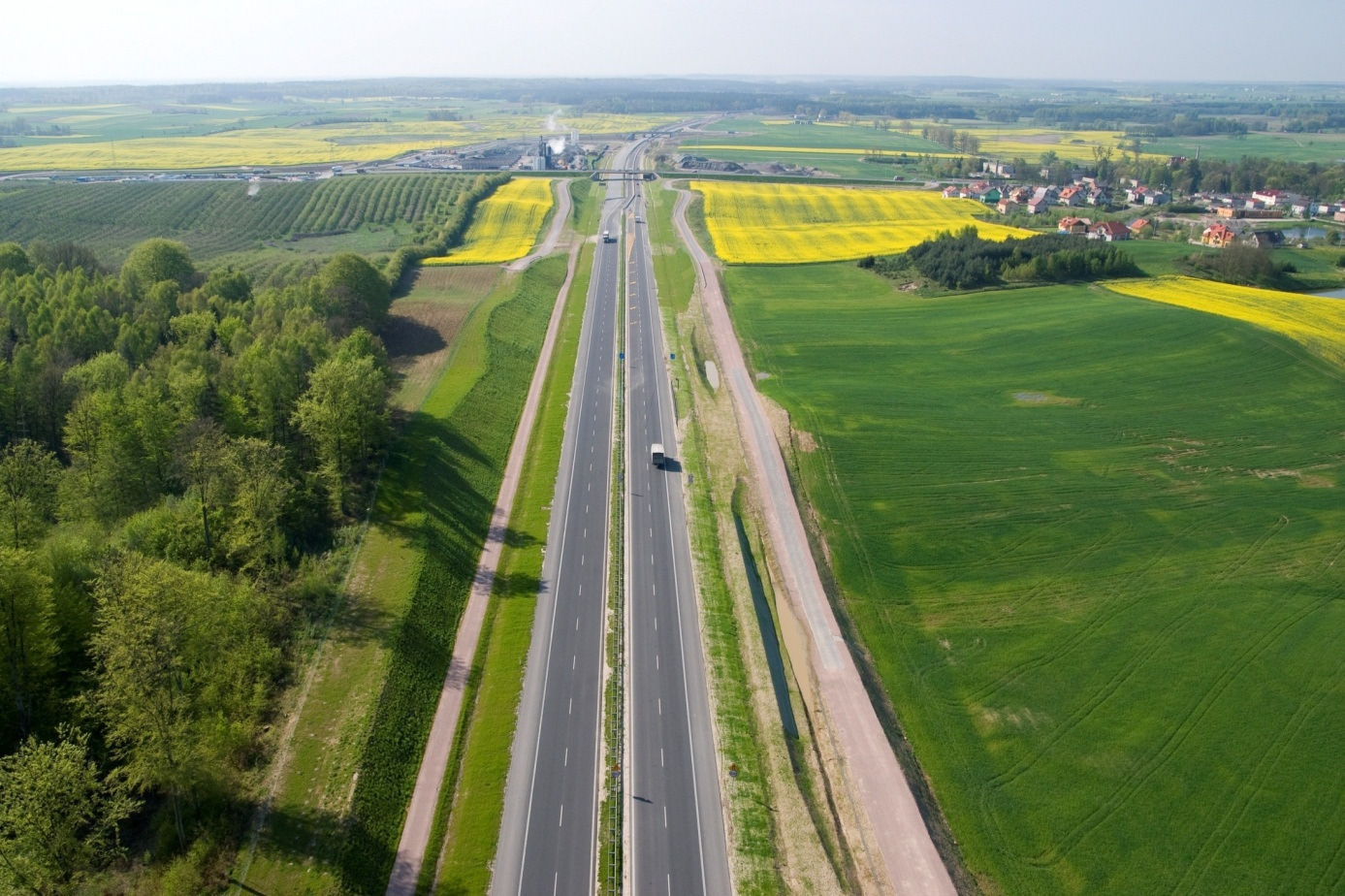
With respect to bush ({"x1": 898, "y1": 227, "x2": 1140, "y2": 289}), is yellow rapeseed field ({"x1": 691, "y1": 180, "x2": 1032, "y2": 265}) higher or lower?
higher

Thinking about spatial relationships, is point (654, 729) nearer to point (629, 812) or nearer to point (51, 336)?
point (629, 812)

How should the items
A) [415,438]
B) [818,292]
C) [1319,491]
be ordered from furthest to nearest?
1. [818,292]
2. [415,438]
3. [1319,491]

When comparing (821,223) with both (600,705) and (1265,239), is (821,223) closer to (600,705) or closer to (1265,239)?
(1265,239)

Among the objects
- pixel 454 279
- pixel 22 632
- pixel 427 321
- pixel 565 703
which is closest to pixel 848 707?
pixel 565 703

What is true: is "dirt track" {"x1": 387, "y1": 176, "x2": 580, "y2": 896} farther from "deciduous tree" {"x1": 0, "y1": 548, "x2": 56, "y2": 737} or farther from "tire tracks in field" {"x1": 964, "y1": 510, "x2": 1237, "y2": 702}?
"tire tracks in field" {"x1": 964, "y1": 510, "x2": 1237, "y2": 702}

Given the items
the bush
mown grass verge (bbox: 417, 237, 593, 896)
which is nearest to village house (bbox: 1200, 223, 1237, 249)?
the bush

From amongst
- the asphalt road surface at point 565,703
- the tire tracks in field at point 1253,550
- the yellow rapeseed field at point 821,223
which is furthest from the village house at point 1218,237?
the asphalt road surface at point 565,703

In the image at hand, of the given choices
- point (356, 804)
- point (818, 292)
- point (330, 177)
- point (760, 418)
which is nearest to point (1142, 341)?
point (818, 292)
